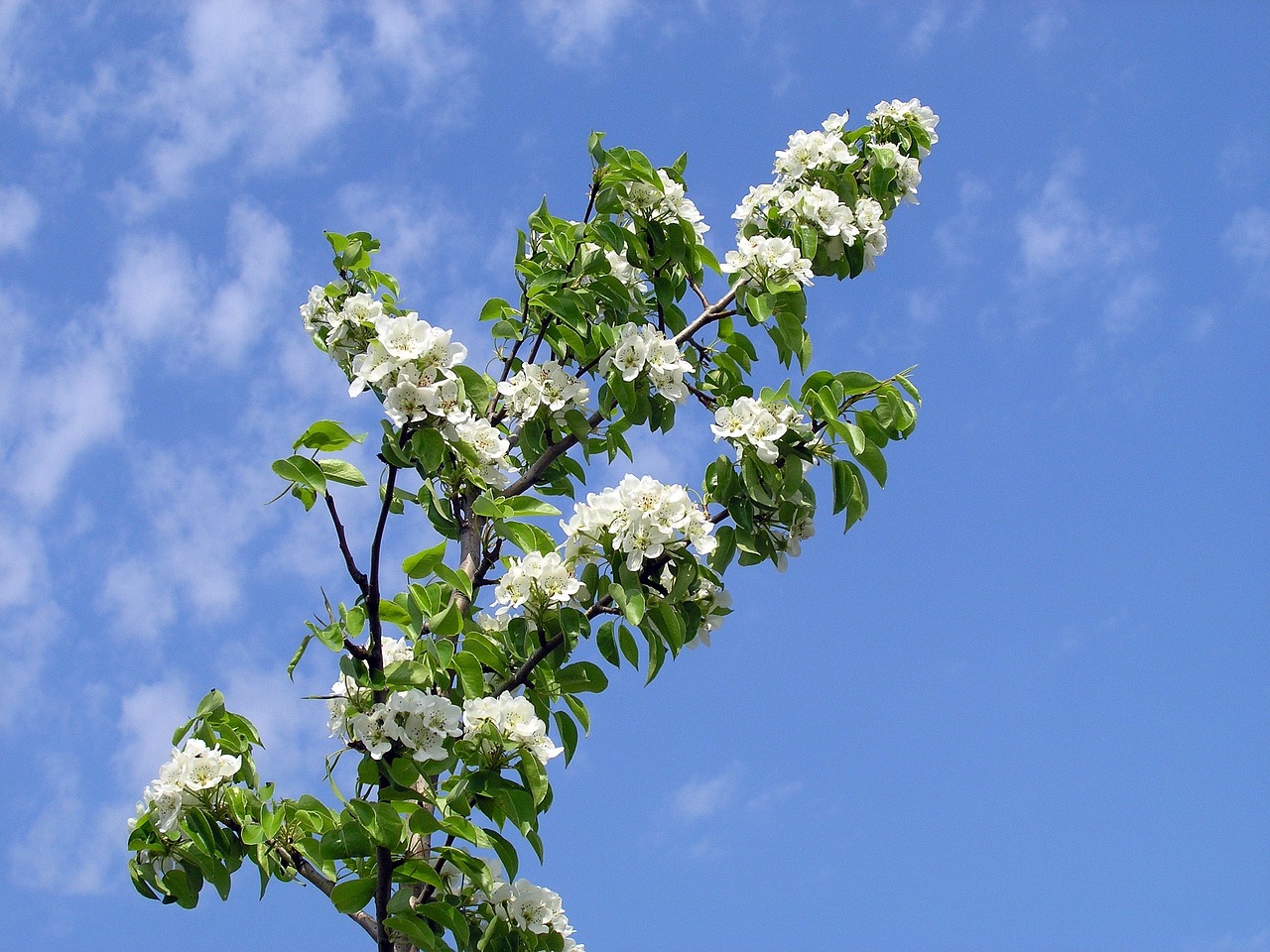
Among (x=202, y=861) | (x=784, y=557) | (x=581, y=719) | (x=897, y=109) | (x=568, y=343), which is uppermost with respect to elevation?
(x=897, y=109)

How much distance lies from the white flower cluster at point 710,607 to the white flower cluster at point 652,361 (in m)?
0.59

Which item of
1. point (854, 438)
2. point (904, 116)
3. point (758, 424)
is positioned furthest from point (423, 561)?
point (904, 116)

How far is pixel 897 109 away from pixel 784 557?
1.81 metres

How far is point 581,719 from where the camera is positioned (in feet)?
10.5

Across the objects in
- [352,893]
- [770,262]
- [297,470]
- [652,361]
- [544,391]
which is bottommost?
[352,893]

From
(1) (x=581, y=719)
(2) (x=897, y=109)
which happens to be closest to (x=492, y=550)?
(1) (x=581, y=719)

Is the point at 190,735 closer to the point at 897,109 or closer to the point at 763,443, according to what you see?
the point at 763,443

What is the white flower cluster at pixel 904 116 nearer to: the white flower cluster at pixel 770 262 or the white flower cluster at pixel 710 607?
the white flower cluster at pixel 770 262

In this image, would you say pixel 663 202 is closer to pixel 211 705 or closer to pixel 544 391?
pixel 544 391

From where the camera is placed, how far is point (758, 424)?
10.1ft

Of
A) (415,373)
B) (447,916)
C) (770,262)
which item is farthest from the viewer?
(770,262)

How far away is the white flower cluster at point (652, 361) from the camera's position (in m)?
3.36

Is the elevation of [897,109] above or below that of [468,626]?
above

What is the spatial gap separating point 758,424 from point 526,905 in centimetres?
135
